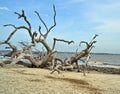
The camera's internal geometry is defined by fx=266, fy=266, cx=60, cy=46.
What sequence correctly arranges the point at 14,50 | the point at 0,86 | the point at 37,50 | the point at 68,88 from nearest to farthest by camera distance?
the point at 0,86, the point at 68,88, the point at 14,50, the point at 37,50

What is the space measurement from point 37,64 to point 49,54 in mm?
1366

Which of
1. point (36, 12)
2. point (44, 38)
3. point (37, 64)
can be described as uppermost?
point (36, 12)

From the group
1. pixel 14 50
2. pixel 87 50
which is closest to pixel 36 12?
pixel 14 50

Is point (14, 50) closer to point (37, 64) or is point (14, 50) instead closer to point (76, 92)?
point (37, 64)

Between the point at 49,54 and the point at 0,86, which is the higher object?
the point at 49,54

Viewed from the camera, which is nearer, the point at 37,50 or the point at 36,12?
the point at 36,12

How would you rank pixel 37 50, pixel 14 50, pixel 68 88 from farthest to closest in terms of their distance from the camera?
1. pixel 37 50
2. pixel 14 50
3. pixel 68 88

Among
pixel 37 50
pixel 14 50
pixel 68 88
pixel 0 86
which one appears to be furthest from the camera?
pixel 37 50

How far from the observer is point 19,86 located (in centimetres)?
1064

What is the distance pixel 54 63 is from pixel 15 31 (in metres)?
4.22

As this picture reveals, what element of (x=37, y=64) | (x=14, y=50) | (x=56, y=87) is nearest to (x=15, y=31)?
(x=14, y=50)

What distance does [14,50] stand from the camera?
21938mm

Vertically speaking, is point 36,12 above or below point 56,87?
above

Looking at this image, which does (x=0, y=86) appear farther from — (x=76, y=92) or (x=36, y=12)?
(x=36, y=12)
